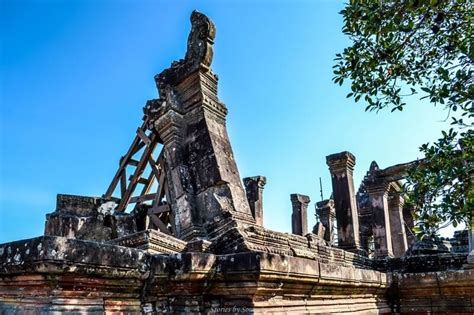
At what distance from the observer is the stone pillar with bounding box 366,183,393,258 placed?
443 inches

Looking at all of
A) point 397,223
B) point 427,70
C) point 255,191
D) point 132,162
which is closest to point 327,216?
point 397,223

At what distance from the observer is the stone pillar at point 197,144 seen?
5379 mm

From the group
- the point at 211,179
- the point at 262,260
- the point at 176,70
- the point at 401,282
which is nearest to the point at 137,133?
the point at 176,70

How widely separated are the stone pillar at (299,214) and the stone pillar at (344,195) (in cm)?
602

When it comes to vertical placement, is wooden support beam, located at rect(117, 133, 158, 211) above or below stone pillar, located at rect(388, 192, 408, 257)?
above

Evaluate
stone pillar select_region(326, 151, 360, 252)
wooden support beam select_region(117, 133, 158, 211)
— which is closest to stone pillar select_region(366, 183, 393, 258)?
stone pillar select_region(326, 151, 360, 252)

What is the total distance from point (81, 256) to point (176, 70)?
4944mm

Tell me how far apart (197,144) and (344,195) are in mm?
5209

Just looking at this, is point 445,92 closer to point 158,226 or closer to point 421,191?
point 421,191

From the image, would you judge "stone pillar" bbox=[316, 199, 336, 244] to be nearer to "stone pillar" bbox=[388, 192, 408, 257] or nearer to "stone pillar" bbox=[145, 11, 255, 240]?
"stone pillar" bbox=[388, 192, 408, 257]

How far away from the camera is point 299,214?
16078mm

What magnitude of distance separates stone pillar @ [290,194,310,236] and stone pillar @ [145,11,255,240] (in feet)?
34.1

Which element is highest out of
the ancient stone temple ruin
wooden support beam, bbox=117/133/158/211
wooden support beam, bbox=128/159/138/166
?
wooden support beam, bbox=128/159/138/166

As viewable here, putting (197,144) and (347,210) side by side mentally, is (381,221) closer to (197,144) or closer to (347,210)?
(347,210)
